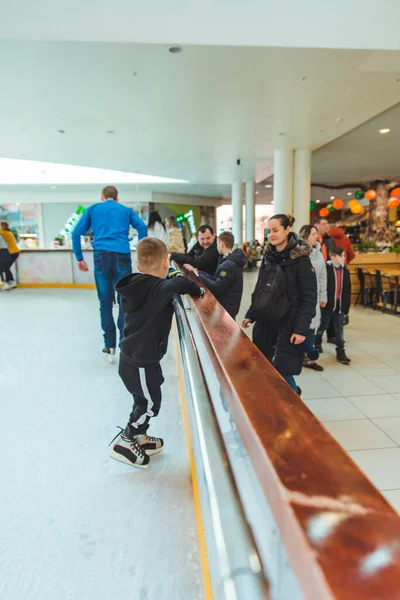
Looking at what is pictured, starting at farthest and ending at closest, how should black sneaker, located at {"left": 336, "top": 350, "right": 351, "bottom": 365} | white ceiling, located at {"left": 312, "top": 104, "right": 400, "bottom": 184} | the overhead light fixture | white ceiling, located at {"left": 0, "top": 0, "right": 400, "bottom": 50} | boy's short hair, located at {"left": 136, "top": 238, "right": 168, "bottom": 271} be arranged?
1. the overhead light fixture
2. white ceiling, located at {"left": 312, "top": 104, "right": 400, "bottom": 184}
3. black sneaker, located at {"left": 336, "top": 350, "right": 351, "bottom": 365}
4. white ceiling, located at {"left": 0, "top": 0, "right": 400, "bottom": 50}
5. boy's short hair, located at {"left": 136, "top": 238, "right": 168, "bottom": 271}

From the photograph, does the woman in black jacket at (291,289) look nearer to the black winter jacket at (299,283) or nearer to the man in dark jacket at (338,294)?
the black winter jacket at (299,283)

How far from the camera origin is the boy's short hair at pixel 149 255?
1744mm

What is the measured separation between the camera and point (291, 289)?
2.13 meters

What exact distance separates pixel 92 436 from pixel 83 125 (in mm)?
6495

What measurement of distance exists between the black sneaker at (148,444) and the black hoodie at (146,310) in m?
0.39

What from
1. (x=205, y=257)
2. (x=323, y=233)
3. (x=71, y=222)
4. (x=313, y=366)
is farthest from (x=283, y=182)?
(x=71, y=222)

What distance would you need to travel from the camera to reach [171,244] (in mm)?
4824

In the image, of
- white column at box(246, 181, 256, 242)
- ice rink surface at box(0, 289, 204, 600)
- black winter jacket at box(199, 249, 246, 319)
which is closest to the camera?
ice rink surface at box(0, 289, 204, 600)

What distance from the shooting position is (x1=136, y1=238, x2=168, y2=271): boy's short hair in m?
1.74

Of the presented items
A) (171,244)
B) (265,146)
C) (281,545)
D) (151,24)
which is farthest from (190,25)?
(265,146)

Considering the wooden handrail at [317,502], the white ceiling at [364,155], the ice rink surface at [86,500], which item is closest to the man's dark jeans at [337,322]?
the ice rink surface at [86,500]

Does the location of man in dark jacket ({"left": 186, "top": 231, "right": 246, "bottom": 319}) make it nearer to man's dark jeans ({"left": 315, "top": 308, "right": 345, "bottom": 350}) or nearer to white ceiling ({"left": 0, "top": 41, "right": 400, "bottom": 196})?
man's dark jeans ({"left": 315, "top": 308, "right": 345, "bottom": 350})

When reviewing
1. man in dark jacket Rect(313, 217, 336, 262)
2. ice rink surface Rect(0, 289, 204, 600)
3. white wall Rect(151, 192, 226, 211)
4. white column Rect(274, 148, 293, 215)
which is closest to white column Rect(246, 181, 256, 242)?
white wall Rect(151, 192, 226, 211)

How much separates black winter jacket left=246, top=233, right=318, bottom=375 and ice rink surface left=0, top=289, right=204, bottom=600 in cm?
72
